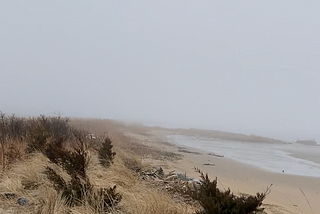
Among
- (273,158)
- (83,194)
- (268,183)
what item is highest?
(83,194)

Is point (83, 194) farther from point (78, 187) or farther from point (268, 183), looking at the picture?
point (268, 183)

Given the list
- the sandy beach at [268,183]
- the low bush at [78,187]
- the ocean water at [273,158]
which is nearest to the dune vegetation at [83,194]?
the low bush at [78,187]

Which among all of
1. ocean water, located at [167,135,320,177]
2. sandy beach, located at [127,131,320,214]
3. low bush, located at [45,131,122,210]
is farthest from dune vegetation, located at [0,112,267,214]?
ocean water, located at [167,135,320,177]

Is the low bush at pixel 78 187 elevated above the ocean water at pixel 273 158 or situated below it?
above

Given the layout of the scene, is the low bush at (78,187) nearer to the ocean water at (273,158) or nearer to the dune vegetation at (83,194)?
the dune vegetation at (83,194)

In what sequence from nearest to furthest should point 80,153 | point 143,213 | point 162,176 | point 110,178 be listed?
point 143,213 < point 80,153 < point 110,178 < point 162,176

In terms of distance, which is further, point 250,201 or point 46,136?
point 46,136

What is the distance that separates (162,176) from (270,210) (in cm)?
258

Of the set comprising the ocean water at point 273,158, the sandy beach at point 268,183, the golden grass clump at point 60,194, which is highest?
the golden grass clump at point 60,194

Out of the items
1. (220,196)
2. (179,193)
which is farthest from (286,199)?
(220,196)

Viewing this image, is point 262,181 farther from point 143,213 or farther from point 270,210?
point 143,213

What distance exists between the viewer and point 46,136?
703 cm

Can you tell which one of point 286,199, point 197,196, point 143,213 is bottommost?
point 286,199

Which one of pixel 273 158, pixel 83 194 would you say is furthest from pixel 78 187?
pixel 273 158
